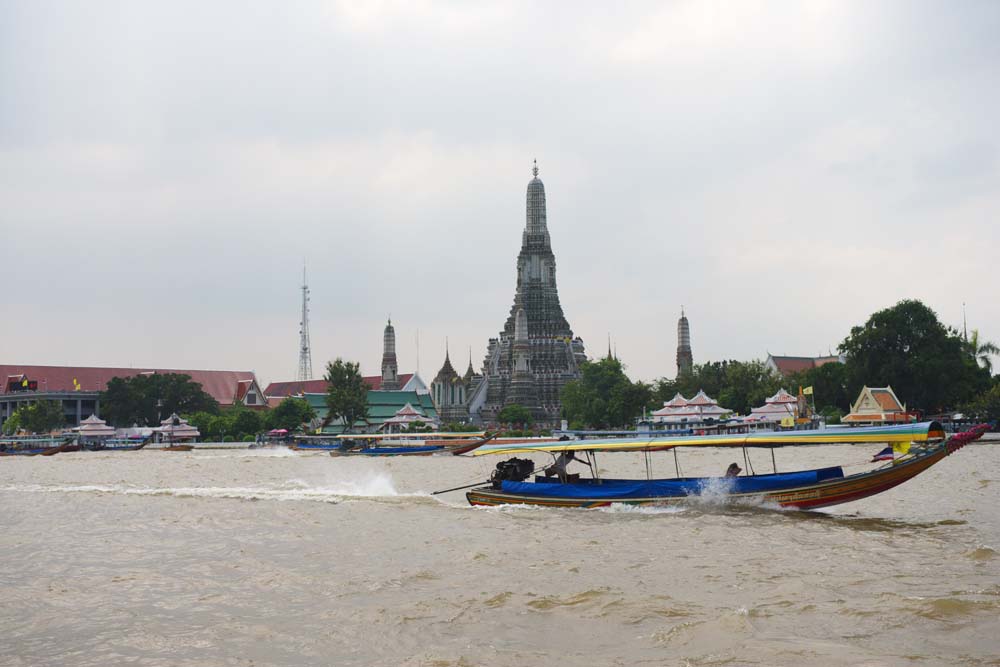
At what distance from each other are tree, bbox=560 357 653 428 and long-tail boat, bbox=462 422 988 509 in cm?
4858

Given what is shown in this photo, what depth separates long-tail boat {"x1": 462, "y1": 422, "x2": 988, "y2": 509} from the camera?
1786cm

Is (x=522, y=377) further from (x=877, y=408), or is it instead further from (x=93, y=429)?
(x=877, y=408)

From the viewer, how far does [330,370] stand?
77688mm

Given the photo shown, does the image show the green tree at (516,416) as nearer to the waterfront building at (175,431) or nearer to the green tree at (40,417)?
the waterfront building at (175,431)

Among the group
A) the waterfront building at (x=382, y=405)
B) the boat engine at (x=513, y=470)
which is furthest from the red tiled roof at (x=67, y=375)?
the boat engine at (x=513, y=470)

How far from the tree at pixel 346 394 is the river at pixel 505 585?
53.9 meters

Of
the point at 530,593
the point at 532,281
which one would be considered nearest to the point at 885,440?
the point at 530,593

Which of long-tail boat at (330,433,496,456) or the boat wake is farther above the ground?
long-tail boat at (330,433,496,456)

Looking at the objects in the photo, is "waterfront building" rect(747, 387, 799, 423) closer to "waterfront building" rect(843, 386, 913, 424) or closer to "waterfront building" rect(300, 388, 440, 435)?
"waterfront building" rect(843, 386, 913, 424)

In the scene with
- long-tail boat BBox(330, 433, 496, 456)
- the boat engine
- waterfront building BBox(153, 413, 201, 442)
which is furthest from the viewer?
waterfront building BBox(153, 413, 201, 442)

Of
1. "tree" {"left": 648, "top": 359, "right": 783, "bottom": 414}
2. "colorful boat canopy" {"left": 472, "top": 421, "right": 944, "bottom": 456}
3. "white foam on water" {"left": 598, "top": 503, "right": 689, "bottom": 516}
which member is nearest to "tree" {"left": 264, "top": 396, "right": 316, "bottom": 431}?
"tree" {"left": 648, "top": 359, "right": 783, "bottom": 414}

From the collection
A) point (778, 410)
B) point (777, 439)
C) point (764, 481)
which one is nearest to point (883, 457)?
point (777, 439)

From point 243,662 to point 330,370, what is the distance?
2724 inches

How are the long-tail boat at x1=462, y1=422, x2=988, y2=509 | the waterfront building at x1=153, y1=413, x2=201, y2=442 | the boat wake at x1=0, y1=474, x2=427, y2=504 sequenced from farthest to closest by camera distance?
the waterfront building at x1=153, y1=413, x2=201, y2=442
the boat wake at x1=0, y1=474, x2=427, y2=504
the long-tail boat at x1=462, y1=422, x2=988, y2=509
